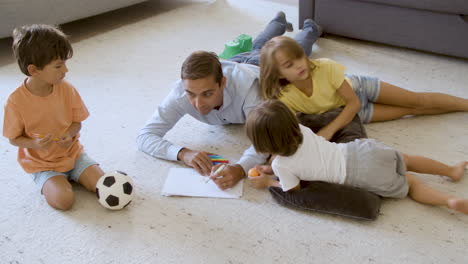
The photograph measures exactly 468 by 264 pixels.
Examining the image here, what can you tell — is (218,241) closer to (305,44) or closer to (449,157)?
(449,157)

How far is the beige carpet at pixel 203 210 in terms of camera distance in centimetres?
136

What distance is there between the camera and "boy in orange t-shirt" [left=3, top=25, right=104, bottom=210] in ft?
4.61

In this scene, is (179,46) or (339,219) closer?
(339,219)

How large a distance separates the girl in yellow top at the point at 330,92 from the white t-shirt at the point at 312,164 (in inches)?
9.7

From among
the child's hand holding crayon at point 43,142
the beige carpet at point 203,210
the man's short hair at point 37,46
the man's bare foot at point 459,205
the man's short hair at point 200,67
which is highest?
the man's short hair at point 37,46

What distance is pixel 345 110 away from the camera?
5.75 ft

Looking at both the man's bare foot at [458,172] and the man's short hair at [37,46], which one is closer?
the man's short hair at [37,46]

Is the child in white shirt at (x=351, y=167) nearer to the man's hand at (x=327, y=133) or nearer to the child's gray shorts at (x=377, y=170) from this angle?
the child's gray shorts at (x=377, y=170)

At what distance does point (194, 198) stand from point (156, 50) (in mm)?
1468

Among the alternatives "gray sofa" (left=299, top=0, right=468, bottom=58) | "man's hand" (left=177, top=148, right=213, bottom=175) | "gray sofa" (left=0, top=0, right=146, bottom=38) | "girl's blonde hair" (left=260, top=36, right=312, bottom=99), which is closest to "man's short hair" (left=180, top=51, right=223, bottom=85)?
"girl's blonde hair" (left=260, top=36, right=312, bottom=99)

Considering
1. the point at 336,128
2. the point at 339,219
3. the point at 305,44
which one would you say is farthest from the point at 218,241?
the point at 305,44

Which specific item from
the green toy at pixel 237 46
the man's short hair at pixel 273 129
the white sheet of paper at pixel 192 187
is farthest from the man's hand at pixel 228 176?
the green toy at pixel 237 46

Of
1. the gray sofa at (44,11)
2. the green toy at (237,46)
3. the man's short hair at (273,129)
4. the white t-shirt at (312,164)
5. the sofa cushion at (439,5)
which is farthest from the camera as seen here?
the gray sofa at (44,11)

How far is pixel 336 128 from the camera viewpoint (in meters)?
1.73
